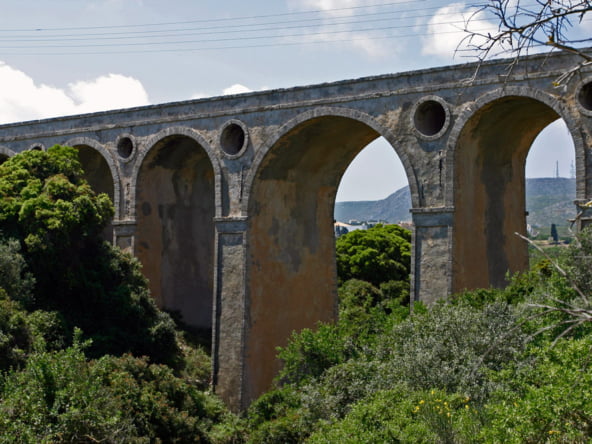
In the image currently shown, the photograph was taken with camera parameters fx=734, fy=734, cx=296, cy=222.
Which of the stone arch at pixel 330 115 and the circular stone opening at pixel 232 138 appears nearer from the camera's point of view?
the stone arch at pixel 330 115

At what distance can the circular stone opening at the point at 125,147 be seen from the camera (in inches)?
918

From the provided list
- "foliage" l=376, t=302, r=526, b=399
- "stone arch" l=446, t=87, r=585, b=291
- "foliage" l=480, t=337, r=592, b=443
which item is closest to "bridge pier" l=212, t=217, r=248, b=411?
"stone arch" l=446, t=87, r=585, b=291

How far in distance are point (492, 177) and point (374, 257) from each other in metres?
10.6

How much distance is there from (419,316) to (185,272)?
12.1m

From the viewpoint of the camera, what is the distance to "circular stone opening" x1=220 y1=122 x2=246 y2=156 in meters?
20.9

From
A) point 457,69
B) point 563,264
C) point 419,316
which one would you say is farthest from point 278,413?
point 457,69

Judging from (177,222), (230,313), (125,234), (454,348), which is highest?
(177,222)

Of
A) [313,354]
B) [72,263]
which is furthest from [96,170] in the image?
[313,354]

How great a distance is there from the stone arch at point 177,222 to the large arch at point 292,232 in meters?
2.79

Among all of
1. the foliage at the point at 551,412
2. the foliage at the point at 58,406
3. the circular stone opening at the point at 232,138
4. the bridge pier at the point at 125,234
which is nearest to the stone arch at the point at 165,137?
the bridge pier at the point at 125,234

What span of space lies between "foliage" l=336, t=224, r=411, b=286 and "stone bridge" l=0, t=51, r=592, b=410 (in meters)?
6.17

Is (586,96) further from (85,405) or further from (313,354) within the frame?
(85,405)

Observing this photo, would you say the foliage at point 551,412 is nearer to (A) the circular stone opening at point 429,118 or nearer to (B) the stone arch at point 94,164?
(A) the circular stone opening at point 429,118

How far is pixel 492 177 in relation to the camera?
18344mm
